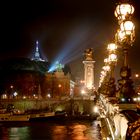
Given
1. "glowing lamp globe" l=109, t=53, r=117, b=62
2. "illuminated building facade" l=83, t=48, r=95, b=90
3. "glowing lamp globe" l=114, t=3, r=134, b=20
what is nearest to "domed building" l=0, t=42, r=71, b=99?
"illuminated building facade" l=83, t=48, r=95, b=90

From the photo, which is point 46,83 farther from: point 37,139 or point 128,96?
point 128,96

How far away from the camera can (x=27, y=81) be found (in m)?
117

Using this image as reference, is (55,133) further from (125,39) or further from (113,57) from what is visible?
(125,39)

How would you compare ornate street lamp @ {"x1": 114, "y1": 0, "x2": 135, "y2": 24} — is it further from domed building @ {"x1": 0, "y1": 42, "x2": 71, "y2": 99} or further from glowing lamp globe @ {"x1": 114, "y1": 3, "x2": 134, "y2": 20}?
domed building @ {"x1": 0, "y1": 42, "x2": 71, "y2": 99}

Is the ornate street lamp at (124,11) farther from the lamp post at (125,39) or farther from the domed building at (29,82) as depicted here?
the domed building at (29,82)

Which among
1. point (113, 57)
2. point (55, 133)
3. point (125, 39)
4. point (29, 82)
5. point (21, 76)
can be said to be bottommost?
point (55, 133)

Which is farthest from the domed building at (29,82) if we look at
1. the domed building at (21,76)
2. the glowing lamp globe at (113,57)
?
the glowing lamp globe at (113,57)

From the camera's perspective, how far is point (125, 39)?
55.6ft

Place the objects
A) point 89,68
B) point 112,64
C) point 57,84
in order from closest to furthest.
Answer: point 112,64 < point 57,84 < point 89,68

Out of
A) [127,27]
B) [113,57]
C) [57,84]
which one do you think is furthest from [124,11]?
[57,84]

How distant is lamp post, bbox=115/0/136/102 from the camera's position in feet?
55.2

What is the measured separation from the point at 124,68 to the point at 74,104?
250 ft

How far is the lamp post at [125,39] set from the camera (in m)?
16.8

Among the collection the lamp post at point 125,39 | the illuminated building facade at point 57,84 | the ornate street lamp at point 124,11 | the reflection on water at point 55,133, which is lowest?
the reflection on water at point 55,133
